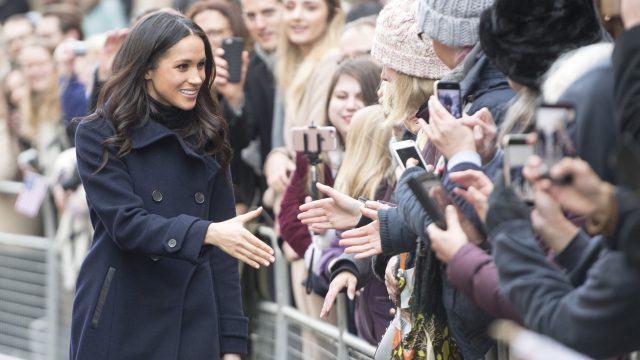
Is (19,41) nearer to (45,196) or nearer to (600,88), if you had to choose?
(45,196)

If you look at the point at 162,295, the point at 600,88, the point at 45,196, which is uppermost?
the point at 600,88

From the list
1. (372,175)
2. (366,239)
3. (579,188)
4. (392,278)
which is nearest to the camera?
(579,188)

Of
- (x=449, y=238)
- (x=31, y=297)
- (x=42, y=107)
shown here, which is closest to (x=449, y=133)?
(x=449, y=238)

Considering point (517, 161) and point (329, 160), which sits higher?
point (517, 161)

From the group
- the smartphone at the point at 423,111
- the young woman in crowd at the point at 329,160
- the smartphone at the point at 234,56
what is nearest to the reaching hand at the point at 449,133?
the smartphone at the point at 423,111

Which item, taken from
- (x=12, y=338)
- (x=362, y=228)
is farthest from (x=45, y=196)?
(x=362, y=228)

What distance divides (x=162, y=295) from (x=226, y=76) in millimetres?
2912

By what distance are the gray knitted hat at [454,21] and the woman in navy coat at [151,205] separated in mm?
1068

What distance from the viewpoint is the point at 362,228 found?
535 cm

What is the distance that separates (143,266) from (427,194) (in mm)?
1911

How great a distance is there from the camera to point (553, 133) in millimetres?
3725

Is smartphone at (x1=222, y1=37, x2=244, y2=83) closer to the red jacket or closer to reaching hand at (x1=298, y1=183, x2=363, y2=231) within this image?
the red jacket

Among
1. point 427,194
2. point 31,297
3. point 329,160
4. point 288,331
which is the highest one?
point 427,194

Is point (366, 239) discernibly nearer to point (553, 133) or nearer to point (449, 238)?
point (449, 238)
